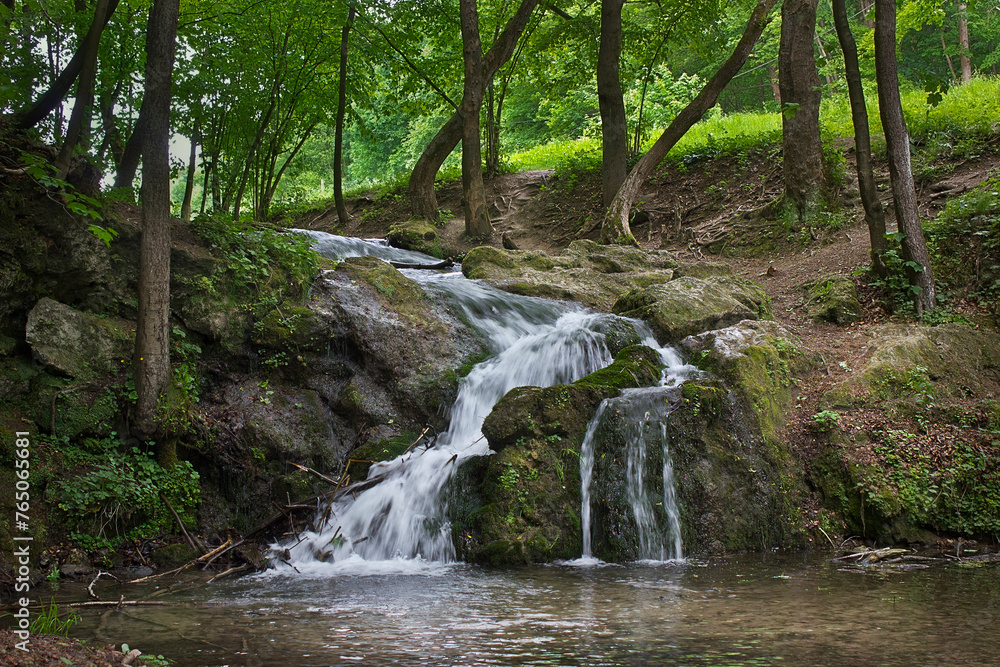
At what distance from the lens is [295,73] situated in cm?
1596

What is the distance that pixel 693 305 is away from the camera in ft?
29.8

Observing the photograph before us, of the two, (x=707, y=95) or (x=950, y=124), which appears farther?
(x=707, y=95)

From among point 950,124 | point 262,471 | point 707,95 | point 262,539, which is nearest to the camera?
point 262,539

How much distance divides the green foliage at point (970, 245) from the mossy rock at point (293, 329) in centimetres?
832

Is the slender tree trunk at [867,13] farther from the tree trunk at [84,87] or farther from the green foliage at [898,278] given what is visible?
the tree trunk at [84,87]

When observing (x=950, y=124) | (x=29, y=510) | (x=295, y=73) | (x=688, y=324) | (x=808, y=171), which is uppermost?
(x=295, y=73)

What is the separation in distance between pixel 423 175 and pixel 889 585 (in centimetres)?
1379

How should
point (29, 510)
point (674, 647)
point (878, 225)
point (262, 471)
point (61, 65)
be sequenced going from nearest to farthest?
1. point (674, 647)
2. point (29, 510)
3. point (262, 471)
4. point (878, 225)
5. point (61, 65)

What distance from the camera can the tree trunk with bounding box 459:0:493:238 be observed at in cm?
1379

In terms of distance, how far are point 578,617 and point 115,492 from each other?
446 centimetres

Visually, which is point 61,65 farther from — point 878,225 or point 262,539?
point 878,225

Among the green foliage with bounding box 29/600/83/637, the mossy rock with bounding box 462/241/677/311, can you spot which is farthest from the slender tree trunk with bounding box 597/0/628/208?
the green foliage with bounding box 29/600/83/637

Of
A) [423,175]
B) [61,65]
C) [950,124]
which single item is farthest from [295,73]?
[950,124]

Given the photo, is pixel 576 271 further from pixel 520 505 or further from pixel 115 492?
pixel 115 492
